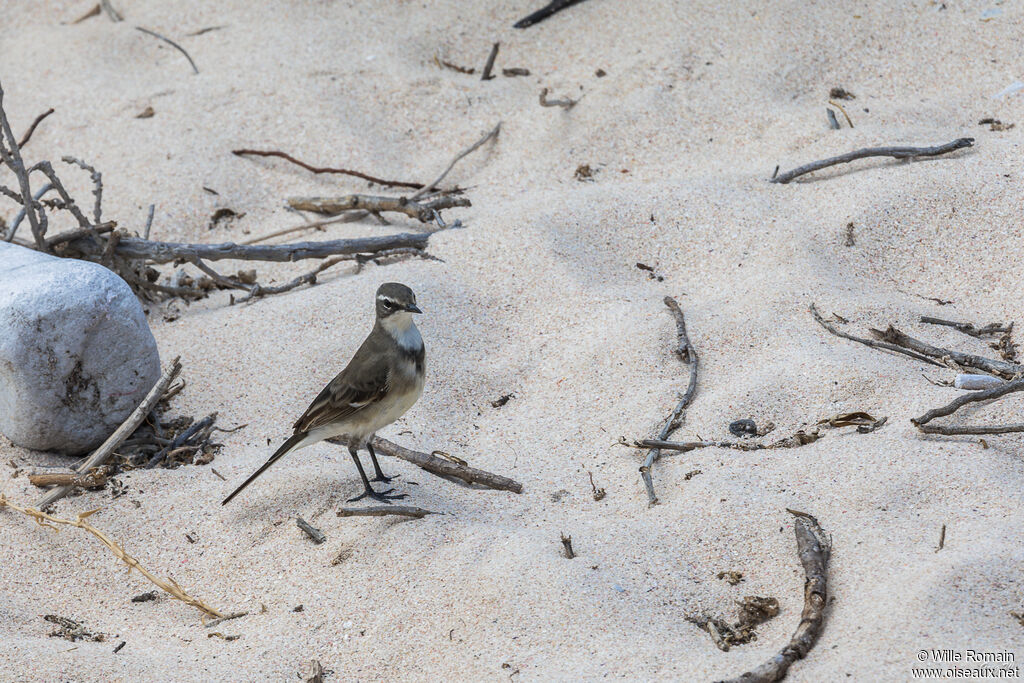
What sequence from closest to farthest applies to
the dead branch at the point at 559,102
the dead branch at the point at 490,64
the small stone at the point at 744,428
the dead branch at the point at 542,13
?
the small stone at the point at 744,428, the dead branch at the point at 559,102, the dead branch at the point at 490,64, the dead branch at the point at 542,13

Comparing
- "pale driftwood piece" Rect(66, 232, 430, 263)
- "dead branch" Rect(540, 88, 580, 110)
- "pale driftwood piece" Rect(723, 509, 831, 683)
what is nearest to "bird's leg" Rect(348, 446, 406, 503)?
"pale driftwood piece" Rect(723, 509, 831, 683)

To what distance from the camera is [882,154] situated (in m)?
5.74

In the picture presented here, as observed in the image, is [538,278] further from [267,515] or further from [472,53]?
[472,53]

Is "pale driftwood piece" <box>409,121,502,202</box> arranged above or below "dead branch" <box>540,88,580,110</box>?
below

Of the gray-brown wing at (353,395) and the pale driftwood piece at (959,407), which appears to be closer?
the pale driftwood piece at (959,407)

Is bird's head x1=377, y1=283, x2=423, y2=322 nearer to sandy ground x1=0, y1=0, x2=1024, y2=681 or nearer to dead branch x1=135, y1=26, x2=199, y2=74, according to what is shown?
sandy ground x1=0, y1=0, x2=1024, y2=681

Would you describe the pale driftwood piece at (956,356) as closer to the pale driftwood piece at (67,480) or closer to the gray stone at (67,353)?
the gray stone at (67,353)

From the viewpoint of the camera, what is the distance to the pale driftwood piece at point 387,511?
3.83m

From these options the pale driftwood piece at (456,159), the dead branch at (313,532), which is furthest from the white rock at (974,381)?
the pale driftwood piece at (456,159)

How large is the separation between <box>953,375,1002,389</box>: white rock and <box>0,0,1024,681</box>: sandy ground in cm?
12

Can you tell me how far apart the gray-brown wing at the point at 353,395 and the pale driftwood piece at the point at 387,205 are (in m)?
2.21

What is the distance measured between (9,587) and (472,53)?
17.1 ft

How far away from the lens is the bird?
13.0 ft

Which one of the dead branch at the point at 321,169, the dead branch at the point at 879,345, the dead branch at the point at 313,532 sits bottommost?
the dead branch at the point at 321,169
